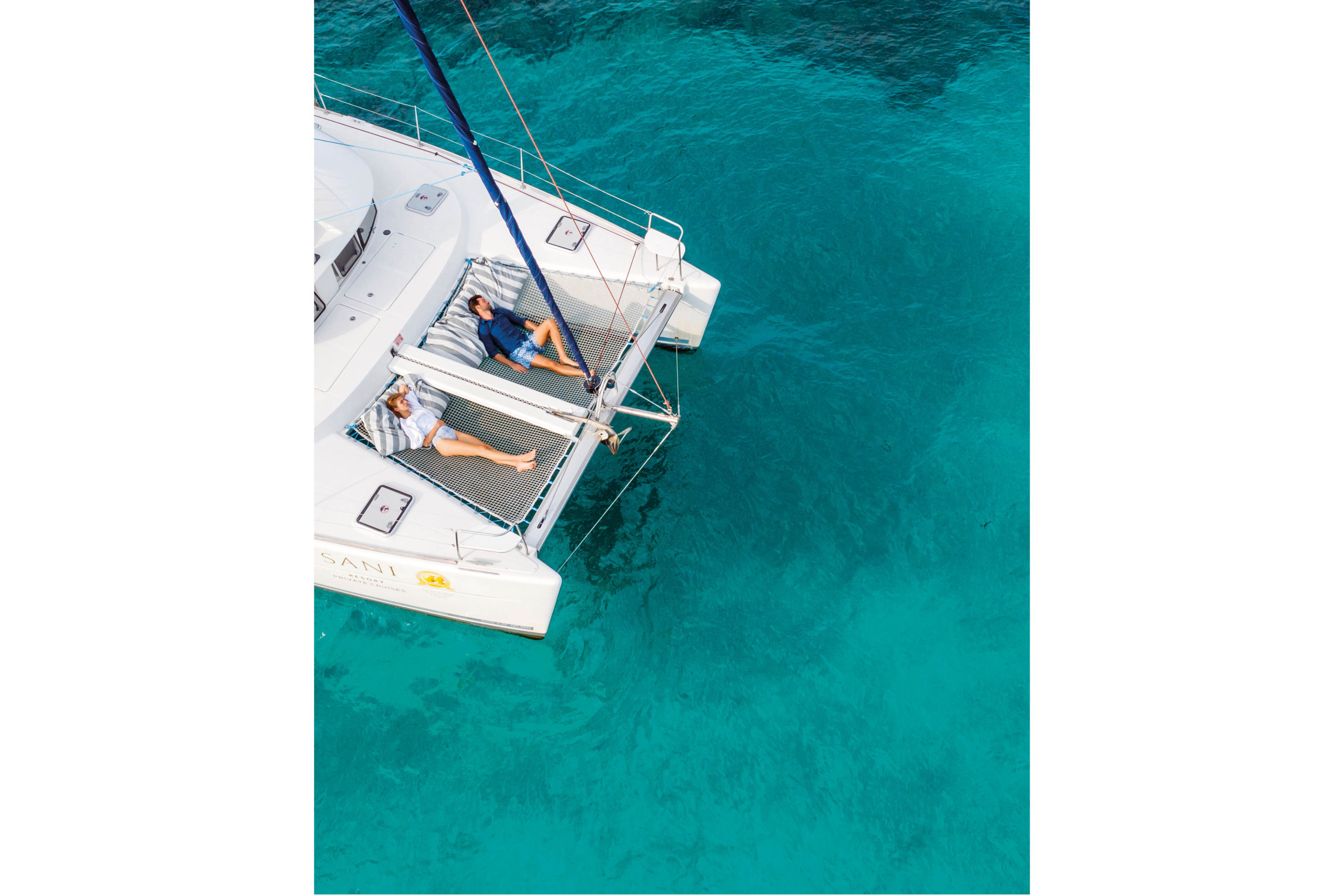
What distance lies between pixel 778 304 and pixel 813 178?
2.78 meters

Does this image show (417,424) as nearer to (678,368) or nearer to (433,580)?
(433,580)

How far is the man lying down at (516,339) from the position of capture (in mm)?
9016

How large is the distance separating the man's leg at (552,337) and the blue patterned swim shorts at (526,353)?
4 cm

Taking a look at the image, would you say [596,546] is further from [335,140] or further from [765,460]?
[335,140]

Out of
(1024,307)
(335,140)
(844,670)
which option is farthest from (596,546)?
(1024,307)

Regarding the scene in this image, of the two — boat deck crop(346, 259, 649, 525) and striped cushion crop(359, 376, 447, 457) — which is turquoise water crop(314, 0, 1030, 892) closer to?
boat deck crop(346, 259, 649, 525)

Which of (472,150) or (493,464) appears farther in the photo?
(493,464)

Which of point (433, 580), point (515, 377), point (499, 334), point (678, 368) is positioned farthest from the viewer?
point (678, 368)

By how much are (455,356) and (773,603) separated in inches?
174

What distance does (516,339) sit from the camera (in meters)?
9.08

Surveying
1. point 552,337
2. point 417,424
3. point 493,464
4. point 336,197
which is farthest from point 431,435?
point 336,197

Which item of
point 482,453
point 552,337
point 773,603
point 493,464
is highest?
point 552,337

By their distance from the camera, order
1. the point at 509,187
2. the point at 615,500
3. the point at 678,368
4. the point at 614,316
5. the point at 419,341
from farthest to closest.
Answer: the point at 678,368 → the point at 509,187 → the point at 615,500 → the point at 614,316 → the point at 419,341

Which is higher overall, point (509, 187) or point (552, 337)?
point (509, 187)
